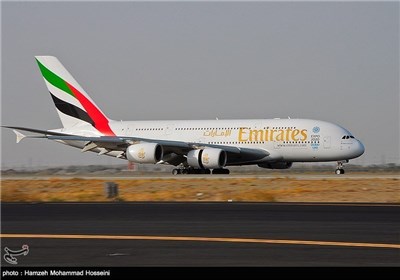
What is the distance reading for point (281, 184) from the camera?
4006cm

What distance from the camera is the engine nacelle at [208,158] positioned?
53.9 meters

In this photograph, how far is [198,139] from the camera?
190ft

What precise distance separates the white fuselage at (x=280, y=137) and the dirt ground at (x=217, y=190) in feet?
35.9

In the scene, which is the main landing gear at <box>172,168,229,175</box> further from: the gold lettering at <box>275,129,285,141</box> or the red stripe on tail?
the red stripe on tail

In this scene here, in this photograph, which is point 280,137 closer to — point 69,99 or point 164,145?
point 164,145

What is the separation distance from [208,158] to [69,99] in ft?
45.1

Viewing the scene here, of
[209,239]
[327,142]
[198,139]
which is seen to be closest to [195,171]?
[198,139]

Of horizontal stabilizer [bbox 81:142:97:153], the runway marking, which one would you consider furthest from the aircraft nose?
the runway marking

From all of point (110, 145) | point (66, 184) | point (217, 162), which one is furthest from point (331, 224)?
point (110, 145)

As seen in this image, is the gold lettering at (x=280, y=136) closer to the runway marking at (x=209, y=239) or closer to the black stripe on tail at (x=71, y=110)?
the black stripe on tail at (x=71, y=110)

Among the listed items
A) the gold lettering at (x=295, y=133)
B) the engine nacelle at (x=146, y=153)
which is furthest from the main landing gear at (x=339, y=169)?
the engine nacelle at (x=146, y=153)

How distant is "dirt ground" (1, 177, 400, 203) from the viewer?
106ft
